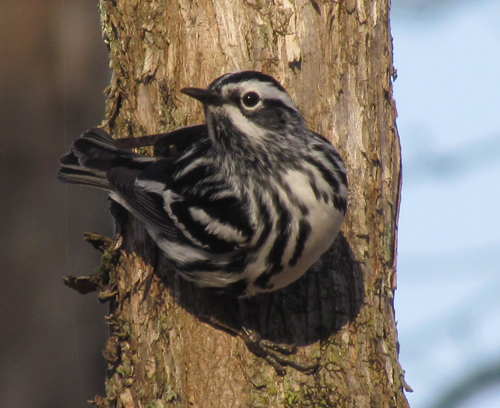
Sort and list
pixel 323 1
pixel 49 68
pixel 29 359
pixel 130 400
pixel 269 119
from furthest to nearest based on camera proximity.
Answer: pixel 49 68 < pixel 29 359 < pixel 323 1 < pixel 130 400 < pixel 269 119

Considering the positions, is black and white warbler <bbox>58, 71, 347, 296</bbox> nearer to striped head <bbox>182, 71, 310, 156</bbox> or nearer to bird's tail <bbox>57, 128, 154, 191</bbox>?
striped head <bbox>182, 71, 310, 156</bbox>

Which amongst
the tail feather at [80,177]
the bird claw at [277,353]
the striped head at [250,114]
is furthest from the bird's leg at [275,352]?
the tail feather at [80,177]

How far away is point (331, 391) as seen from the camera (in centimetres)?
344

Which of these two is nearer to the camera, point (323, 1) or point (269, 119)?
point (269, 119)

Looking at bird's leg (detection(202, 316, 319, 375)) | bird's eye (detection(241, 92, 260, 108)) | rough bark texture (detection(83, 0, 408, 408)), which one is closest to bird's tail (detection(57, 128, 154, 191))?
rough bark texture (detection(83, 0, 408, 408))

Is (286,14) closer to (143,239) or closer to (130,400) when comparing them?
(143,239)

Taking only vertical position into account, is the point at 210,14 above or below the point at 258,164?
above

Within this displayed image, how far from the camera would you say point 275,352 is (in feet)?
11.2

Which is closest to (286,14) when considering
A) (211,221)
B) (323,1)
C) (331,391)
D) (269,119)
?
(323,1)

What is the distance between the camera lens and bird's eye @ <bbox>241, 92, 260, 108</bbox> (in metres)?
3.20

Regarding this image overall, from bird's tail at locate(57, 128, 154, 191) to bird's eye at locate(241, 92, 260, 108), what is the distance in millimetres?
803

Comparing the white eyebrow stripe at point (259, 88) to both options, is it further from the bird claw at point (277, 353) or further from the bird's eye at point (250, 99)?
the bird claw at point (277, 353)

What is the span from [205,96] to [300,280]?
106 centimetres

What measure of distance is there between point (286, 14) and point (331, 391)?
1.95m
